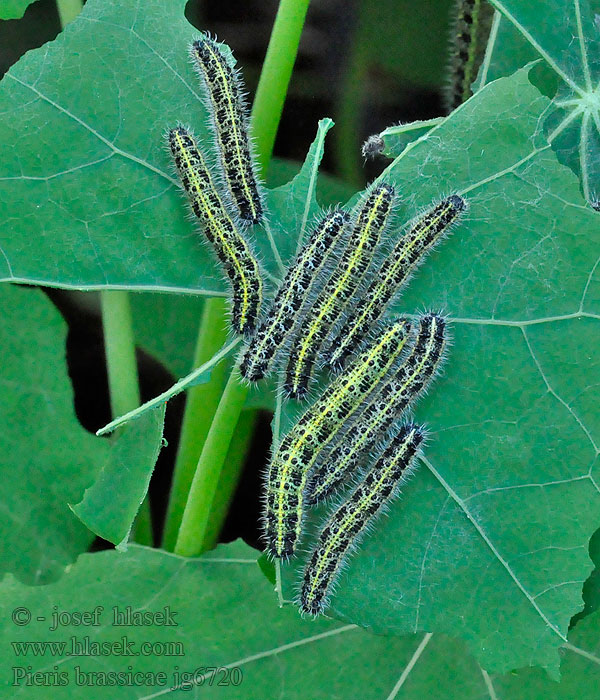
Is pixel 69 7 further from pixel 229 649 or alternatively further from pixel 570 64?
pixel 229 649

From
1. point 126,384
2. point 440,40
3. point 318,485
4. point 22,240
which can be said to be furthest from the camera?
point 440,40

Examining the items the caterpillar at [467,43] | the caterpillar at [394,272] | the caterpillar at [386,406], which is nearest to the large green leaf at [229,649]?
the caterpillar at [386,406]

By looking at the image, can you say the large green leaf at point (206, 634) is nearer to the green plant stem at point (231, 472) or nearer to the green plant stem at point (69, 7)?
the green plant stem at point (231, 472)

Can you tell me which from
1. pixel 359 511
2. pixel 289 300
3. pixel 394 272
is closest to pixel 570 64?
pixel 394 272

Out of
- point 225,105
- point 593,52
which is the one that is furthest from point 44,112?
point 593,52

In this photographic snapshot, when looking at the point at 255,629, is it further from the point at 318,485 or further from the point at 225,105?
the point at 225,105

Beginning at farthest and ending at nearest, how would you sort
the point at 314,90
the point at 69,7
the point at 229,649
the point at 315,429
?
the point at 314,90
the point at 69,7
the point at 229,649
the point at 315,429
